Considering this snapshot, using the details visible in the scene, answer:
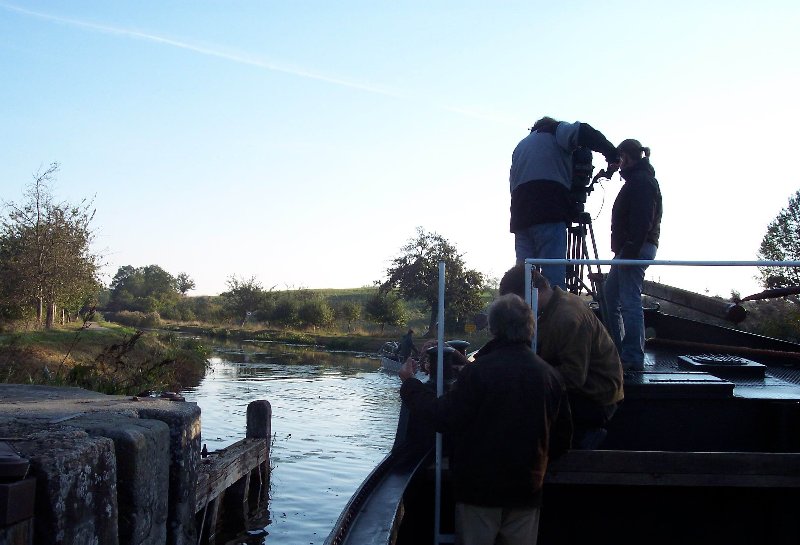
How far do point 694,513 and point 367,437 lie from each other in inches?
539

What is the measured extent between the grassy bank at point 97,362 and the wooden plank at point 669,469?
7596 mm

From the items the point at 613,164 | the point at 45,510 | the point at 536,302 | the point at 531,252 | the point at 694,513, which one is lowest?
the point at 694,513

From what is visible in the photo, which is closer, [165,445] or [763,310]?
[165,445]

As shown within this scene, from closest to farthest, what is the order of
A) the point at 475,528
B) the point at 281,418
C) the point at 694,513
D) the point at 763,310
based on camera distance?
the point at 475,528 < the point at 694,513 < the point at 763,310 < the point at 281,418

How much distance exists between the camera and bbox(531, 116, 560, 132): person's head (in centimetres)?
659

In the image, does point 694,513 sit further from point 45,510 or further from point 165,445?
point 45,510

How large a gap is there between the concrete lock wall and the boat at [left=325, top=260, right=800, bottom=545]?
0.80 meters

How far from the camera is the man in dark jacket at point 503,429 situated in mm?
3840

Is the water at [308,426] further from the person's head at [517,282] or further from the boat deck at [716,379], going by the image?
the person's head at [517,282]

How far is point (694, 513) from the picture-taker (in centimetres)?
474

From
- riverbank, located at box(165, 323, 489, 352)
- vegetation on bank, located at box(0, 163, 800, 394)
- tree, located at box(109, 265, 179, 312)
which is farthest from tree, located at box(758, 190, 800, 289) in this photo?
tree, located at box(109, 265, 179, 312)

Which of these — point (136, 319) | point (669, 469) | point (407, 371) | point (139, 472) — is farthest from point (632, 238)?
point (136, 319)

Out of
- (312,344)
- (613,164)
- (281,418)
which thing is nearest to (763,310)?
(281,418)

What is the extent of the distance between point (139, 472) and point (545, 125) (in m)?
4.33
